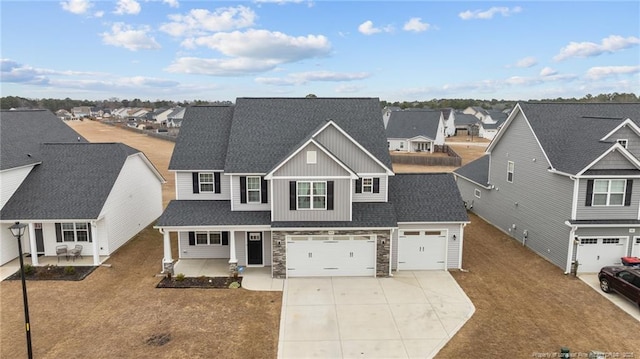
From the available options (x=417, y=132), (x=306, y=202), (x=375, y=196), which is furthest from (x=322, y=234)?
(x=417, y=132)

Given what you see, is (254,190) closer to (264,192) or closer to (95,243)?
(264,192)

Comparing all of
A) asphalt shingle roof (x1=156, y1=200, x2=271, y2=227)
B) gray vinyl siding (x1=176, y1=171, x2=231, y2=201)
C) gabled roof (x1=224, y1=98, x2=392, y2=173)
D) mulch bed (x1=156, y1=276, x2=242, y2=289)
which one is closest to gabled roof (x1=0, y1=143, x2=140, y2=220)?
gray vinyl siding (x1=176, y1=171, x2=231, y2=201)

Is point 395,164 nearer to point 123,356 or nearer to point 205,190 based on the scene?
point 205,190

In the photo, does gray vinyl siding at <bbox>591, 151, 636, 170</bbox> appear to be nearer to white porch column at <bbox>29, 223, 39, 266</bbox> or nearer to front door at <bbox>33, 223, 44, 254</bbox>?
white porch column at <bbox>29, 223, 39, 266</bbox>

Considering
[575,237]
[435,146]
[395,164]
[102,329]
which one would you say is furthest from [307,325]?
[435,146]

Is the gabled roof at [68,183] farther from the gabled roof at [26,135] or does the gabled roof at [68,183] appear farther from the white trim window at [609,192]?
the white trim window at [609,192]

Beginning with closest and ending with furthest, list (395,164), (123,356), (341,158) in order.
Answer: (123,356) → (341,158) → (395,164)
